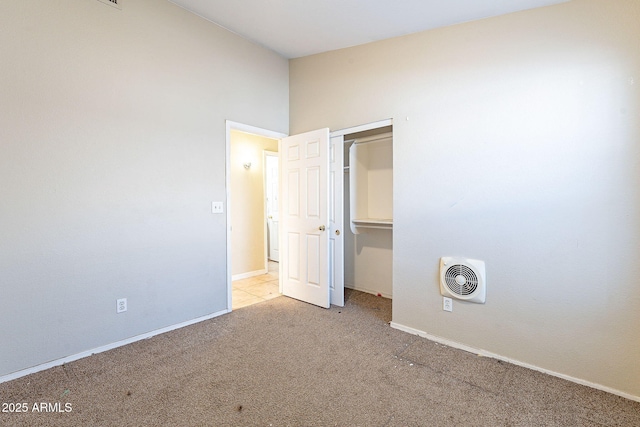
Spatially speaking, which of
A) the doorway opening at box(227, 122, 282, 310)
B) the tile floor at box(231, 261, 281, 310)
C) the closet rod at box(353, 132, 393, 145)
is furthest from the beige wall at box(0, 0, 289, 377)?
the closet rod at box(353, 132, 393, 145)

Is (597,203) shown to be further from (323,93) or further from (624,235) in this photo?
(323,93)

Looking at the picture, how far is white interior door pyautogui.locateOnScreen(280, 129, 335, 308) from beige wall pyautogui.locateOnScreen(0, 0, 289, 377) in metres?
0.86

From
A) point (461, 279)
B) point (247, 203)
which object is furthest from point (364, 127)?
point (247, 203)

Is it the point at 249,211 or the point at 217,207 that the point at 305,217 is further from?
the point at 249,211

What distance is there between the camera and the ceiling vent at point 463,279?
7.69 ft

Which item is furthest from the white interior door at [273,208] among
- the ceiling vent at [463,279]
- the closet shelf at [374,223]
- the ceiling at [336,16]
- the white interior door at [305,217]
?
the ceiling vent at [463,279]

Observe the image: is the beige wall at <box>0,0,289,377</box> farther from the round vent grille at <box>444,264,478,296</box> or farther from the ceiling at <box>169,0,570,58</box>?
the round vent grille at <box>444,264,478,296</box>

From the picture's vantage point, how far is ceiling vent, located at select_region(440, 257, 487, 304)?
7.69 feet

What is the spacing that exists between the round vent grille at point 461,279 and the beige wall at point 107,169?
2.28 meters

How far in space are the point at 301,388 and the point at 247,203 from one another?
3.35m

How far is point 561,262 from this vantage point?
203cm

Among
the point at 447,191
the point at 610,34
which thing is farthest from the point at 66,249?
the point at 610,34

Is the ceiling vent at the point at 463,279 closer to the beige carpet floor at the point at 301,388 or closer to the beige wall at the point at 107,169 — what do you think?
the beige carpet floor at the point at 301,388

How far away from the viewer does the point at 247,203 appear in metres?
4.81
